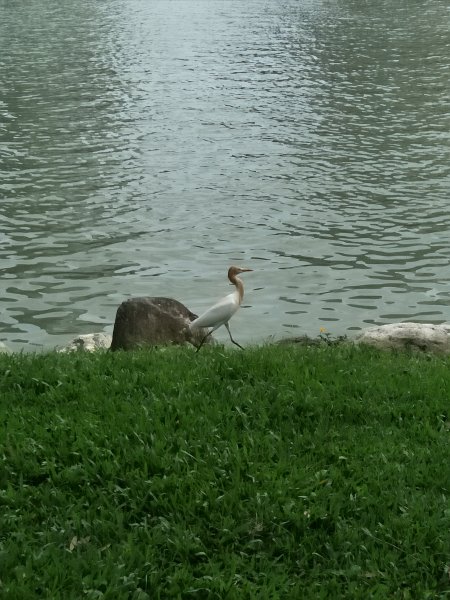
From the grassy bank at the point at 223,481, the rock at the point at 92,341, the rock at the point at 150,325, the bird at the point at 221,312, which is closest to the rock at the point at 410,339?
the bird at the point at 221,312

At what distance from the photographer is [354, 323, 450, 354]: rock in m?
12.8

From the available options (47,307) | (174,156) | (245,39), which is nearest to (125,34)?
(245,39)

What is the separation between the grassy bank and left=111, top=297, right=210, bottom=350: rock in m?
2.86

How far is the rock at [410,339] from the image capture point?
41.9 feet

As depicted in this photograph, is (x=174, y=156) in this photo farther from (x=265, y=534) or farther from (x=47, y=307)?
(x=265, y=534)

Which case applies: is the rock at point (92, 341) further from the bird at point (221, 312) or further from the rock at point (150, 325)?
the bird at point (221, 312)

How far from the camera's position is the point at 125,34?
183ft

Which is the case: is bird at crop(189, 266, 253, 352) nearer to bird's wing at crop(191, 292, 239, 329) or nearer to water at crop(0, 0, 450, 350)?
bird's wing at crop(191, 292, 239, 329)

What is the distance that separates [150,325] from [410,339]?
333 cm

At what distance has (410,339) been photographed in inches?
507

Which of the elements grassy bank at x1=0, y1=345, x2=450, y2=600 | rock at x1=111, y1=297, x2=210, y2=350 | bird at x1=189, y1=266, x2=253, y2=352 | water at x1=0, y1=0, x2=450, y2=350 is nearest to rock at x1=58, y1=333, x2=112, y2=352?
rock at x1=111, y1=297, x2=210, y2=350

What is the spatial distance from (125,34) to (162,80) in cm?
1709

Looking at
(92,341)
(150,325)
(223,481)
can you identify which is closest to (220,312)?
(150,325)

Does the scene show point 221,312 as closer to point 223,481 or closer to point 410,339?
point 410,339
